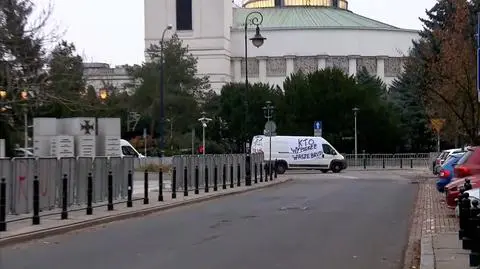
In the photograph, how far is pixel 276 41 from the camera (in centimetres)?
13800

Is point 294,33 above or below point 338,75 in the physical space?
above

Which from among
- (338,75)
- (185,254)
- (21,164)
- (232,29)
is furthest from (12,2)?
(232,29)

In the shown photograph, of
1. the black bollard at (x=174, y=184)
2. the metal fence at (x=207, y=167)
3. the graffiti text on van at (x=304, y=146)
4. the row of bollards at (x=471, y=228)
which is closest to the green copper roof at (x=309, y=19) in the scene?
the graffiti text on van at (x=304, y=146)

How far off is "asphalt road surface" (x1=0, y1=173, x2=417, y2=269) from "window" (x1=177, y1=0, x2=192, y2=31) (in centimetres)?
10819

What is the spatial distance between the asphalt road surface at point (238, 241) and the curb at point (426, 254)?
0.38 m

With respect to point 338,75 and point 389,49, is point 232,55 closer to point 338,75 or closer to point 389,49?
point 389,49

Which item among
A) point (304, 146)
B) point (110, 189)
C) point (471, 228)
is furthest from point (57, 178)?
point (304, 146)

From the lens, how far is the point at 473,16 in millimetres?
40125

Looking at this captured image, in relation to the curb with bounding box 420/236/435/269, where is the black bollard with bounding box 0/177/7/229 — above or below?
above

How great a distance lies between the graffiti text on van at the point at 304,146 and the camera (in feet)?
186

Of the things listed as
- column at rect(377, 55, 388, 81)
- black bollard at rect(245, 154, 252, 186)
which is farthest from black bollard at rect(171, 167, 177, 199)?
column at rect(377, 55, 388, 81)

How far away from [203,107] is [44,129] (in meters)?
65.2

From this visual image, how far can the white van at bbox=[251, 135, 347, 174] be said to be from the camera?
56094 mm

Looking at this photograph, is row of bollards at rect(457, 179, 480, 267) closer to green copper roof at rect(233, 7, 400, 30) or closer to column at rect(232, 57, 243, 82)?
column at rect(232, 57, 243, 82)
